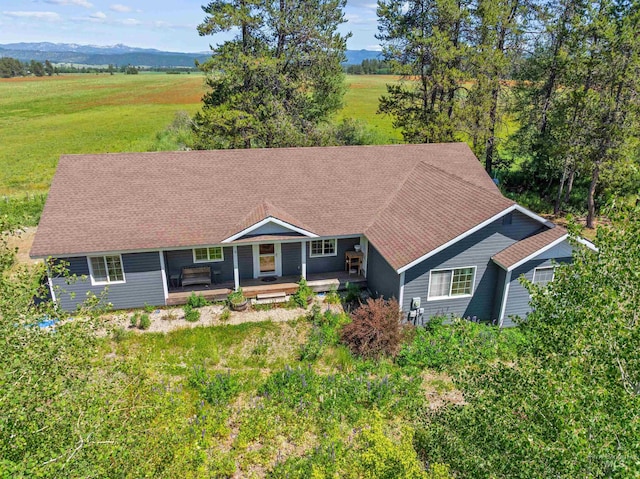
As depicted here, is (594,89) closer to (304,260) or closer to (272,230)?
(304,260)

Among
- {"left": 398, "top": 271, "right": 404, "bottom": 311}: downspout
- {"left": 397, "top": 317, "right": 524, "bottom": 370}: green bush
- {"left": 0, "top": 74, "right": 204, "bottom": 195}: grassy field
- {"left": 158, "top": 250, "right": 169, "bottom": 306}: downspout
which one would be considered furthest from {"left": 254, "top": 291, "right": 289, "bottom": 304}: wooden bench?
{"left": 0, "top": 74, "right": 204, "bottom": 195}: grassy field

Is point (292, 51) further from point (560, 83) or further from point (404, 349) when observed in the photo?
point (404, 349)

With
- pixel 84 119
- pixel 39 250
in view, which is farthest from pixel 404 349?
pixel 84 119

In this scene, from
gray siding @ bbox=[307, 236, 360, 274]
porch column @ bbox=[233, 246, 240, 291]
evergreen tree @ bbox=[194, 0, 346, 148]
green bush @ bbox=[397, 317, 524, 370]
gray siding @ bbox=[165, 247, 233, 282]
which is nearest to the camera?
green bush @ bbox=[397, 317, 524, 370]

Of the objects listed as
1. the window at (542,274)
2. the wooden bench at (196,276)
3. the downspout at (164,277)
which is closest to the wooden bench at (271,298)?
the wooden bench at (196,276)

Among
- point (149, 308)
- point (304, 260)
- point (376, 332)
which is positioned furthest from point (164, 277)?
point (376, 332)

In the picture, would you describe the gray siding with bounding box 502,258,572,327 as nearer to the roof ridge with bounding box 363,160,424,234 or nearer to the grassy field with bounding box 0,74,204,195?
the roof ridge with bounding box 363,160,424,234
